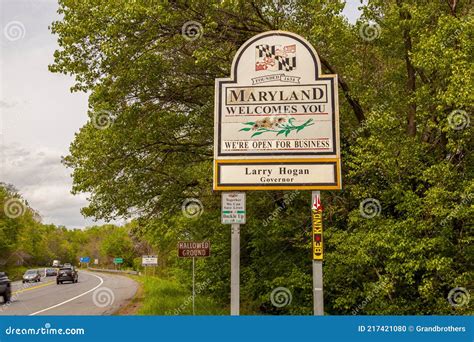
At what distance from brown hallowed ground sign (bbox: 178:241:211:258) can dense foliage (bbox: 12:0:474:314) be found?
2925 millimetres

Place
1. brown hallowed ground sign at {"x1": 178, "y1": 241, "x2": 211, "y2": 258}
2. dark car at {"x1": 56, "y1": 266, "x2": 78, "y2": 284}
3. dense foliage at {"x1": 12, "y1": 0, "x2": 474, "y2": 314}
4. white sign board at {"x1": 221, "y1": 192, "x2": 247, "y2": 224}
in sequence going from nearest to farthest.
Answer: white sign board at {"x1": 221, "y1": 192, "x2": 247, "y2": 224}
dense foliage at {"x1": 12, "y1": 0, "x2": 474, "y2": 314}
brown hallowed ground sign at {"x1": 178, "y1": 241, "x2": 211, "y2": 258}
dark car at {"x1": 56, "y1": 266, "x2": 78, "y2": 284}

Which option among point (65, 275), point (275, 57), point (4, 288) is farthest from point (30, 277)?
point (275, 57)

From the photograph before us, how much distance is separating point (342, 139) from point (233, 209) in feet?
19.6

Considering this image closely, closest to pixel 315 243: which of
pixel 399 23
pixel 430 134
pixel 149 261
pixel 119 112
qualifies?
pixel 430 134

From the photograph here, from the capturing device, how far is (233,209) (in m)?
10.0

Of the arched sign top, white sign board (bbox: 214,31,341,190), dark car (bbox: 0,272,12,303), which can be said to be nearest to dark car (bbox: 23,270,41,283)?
dark car (bbox: 0,272,12,303)

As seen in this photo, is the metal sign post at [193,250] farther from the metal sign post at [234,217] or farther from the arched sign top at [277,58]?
the arched sign top at [277,58]

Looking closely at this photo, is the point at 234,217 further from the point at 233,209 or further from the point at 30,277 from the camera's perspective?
the point at 30,277

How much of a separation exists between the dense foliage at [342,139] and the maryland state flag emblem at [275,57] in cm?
324

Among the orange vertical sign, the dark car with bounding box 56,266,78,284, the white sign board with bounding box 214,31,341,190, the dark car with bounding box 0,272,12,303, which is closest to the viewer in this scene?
the orange vertical sign

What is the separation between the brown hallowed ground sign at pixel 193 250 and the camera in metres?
13.0

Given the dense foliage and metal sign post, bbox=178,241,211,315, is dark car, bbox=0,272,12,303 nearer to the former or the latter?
the dense foliage

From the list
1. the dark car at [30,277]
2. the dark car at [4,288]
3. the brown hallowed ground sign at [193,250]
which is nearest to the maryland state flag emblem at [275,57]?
the brown hallowed ground sign at [193,250]

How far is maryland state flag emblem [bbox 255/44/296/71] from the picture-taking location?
10148 millimetres
